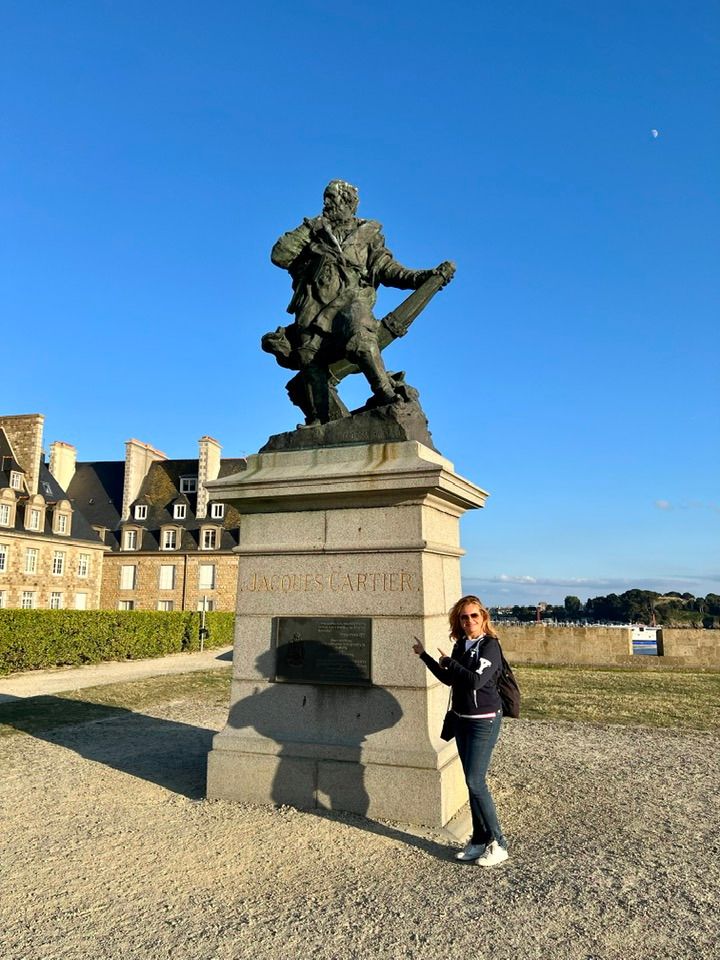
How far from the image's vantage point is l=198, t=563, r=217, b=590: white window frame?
38625 millimetres

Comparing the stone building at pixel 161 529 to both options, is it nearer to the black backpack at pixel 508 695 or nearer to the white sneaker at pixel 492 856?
the black backpack at pixel 508 695

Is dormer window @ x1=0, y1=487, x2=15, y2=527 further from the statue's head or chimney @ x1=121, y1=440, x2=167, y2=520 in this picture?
the statue's head

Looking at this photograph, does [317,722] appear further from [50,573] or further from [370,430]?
[50,573]

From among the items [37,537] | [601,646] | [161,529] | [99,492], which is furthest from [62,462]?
[601,646]

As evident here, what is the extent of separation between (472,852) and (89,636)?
20.2m

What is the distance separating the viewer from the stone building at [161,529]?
38.8m

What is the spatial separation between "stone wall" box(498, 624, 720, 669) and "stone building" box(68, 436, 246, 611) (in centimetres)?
2108

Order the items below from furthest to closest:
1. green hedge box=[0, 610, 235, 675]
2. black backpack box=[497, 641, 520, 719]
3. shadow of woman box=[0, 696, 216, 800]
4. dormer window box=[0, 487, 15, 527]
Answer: dormer window box=[0, 487, 15, 527], green hedge box=[0, 610, 235, 675], shadow of woman box=[0, 696, 216, 800], black backpack box=[497, 641, 520, 719]

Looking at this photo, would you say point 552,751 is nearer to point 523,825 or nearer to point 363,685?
point 523,825

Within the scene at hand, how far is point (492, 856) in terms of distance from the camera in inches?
152

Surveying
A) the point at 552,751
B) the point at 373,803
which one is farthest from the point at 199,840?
the point at 552,751

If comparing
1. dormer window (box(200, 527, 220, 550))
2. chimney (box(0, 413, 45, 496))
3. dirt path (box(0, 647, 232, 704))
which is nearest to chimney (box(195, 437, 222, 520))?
dormer window (box(200, 527, 220, 550))

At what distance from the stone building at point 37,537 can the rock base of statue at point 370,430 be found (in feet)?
99.0

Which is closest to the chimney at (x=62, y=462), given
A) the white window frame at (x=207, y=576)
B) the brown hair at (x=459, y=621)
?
the white window frame at (x=207, y=576)
